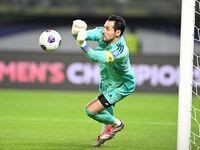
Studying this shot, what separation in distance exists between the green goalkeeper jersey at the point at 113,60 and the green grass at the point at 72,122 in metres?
0.95

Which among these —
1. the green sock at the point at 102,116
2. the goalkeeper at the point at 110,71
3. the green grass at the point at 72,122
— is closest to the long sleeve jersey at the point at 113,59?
the goalkeeper at the point at 110,71

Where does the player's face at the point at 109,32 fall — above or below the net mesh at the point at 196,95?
above

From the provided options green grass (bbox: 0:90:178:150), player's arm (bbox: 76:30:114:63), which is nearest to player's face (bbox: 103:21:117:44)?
player's arm (bbox: 76:30:114:63)

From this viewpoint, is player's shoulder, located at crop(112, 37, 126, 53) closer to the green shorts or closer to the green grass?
the green shorts

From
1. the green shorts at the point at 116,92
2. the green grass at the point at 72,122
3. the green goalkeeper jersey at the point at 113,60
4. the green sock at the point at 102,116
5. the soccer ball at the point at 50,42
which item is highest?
the soccer ball at the point at 50,42

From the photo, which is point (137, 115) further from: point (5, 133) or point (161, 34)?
point (161, 34)

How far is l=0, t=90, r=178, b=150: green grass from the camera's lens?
6297 millimetres

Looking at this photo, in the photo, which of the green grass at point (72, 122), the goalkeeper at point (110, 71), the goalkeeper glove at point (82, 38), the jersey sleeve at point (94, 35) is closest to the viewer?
the goalkeeper glove at point (82, 38)

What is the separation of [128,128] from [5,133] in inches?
92.1

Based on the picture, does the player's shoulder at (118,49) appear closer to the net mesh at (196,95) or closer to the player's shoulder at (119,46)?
the player's shoulder at (119,46)

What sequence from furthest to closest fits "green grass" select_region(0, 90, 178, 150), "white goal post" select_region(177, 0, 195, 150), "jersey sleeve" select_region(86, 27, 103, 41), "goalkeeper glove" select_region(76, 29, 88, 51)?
"green grass" select_region(0, 90, 178, 150) < "jersey sleeve" select_region(86, 27, 103, 41) < "goalkeeper glove" select_region(76, 29, 88, 51) < "white goal post" select_region(177, 0, 195, 150)

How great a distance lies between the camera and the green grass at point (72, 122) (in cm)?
630

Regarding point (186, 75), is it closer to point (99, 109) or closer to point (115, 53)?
point (115, 53)

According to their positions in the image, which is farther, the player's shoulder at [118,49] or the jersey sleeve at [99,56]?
the player's shoulder at [118,49]
